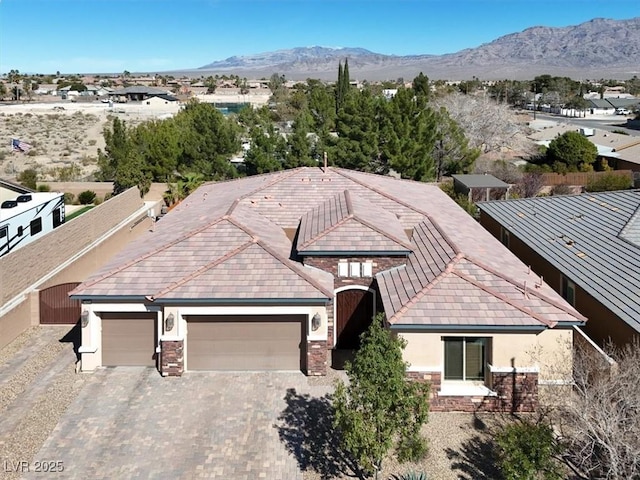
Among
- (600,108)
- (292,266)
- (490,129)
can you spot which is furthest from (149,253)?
(600,108)

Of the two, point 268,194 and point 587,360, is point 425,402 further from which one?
point 268,194

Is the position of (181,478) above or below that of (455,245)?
below

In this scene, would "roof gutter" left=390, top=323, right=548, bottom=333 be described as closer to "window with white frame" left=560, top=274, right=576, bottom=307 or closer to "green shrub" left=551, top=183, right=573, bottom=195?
"window with white frame" left=560, top=274, right=576, bottom=307

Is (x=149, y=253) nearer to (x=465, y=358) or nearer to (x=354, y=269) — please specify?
(x=354, y=269)

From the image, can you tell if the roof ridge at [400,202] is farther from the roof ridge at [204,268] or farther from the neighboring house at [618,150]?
the neighboring house at [618,150]

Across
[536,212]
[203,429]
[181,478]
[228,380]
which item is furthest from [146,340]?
[536,212]

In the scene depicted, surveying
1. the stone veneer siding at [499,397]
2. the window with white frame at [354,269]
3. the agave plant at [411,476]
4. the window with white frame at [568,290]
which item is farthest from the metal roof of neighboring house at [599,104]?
the agave plant at [411,476]

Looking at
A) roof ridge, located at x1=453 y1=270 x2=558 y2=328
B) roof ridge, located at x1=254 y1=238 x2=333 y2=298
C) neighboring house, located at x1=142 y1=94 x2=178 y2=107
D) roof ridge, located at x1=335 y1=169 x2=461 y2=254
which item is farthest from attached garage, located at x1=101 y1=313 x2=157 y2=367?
neighboring house, located at x1=142 y1=94 x2=178 y2=107
